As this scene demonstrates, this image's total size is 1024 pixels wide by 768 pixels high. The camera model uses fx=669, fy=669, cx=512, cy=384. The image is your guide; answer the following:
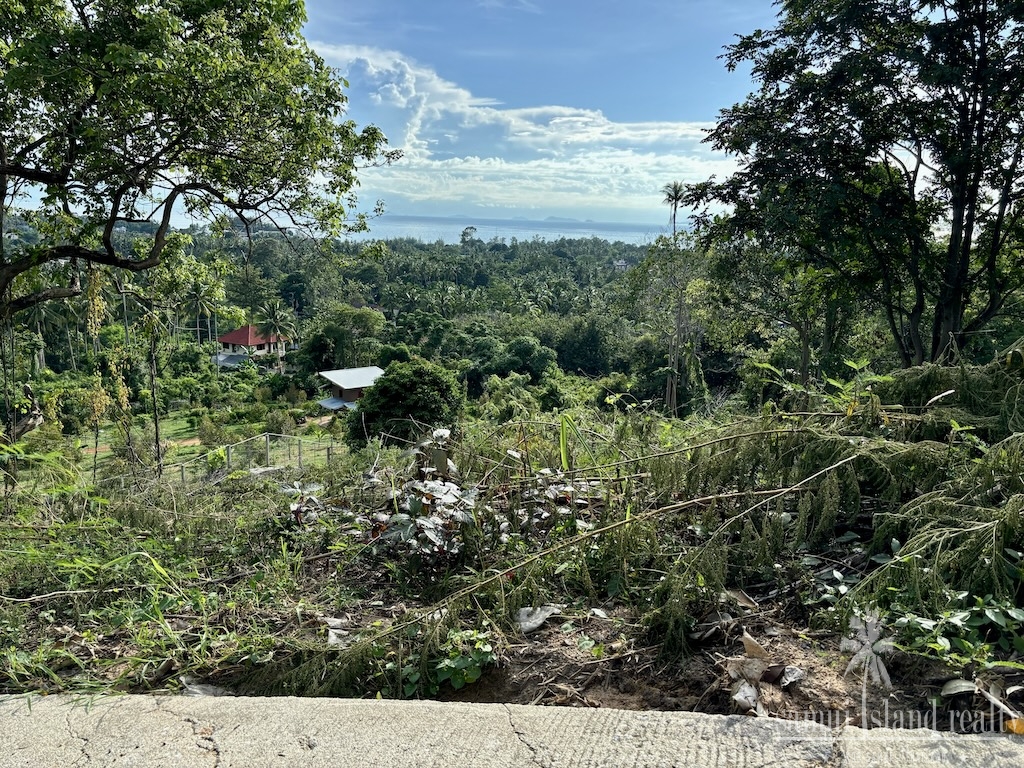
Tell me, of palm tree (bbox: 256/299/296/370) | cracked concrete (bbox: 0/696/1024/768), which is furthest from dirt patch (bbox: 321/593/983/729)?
palm tree (bbox: 256/299/296/370)

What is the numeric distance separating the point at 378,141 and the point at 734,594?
7154mm

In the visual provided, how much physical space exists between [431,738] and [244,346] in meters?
53.1

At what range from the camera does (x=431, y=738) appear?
1.34m

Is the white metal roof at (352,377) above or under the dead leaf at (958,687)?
under

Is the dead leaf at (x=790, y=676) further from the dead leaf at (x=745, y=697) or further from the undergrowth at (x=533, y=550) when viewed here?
the undergrowth at (x=533, y=550)

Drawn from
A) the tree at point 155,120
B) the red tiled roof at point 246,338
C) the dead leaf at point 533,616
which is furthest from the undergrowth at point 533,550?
the red tiled roof at point 246,338

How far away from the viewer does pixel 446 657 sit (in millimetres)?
1810

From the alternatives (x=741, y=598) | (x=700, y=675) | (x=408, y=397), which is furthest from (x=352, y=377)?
(x=700, y=675)

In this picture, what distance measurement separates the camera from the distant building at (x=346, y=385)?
3440 cm

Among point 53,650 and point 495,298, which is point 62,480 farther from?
point 495,298

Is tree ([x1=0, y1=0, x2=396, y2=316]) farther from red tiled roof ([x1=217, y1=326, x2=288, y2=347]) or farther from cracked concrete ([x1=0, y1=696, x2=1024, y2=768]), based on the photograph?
red tiled roof ([x1=217, y1=326, x2=288, y2=347])

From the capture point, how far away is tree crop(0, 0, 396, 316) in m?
5.28

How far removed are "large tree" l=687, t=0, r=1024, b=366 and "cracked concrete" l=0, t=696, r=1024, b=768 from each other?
232 inches

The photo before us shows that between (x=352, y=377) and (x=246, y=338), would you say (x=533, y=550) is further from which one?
(x=246, y=338)
